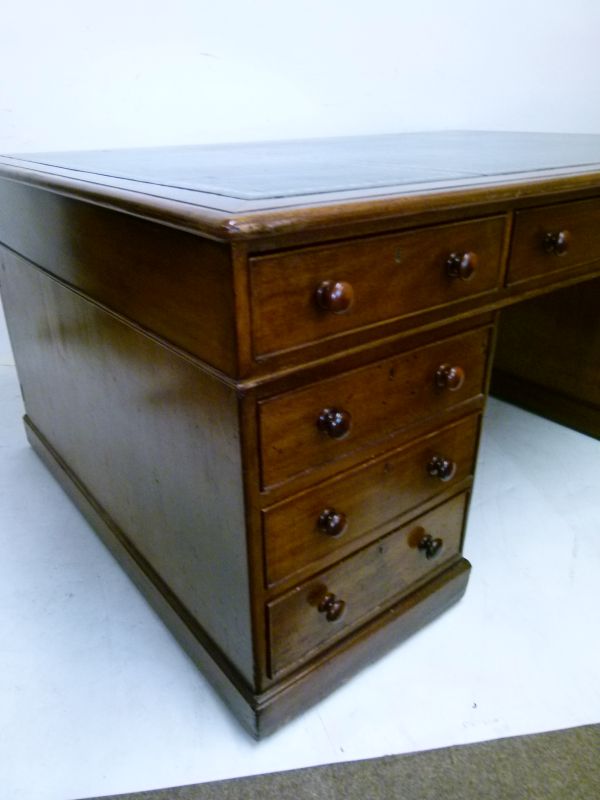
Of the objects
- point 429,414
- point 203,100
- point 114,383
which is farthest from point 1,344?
point 429,414

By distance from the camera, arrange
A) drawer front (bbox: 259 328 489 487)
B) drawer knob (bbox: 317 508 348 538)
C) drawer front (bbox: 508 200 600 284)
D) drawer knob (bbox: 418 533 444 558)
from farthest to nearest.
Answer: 1. drawer knob (bbox: 418 533 444 558)
2. drawer front (bbox: 508 200 600 284)
3. drawer knob (bbox: 317 508 348 538)
4. drawer front (bbox: 259 328 489 487)

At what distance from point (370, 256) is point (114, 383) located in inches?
20.2

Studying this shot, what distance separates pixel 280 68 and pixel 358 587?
1552 millimetres

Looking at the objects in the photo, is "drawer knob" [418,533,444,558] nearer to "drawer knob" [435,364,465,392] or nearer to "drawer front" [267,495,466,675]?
"drawer front" [267,495,466,675]

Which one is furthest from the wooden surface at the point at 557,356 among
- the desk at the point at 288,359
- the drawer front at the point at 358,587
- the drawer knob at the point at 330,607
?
the drawer knob at the point at 330,607

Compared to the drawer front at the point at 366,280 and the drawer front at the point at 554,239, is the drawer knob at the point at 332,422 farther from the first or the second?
the drawer front at the point at 554,239

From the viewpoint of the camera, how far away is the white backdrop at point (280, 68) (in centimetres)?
170

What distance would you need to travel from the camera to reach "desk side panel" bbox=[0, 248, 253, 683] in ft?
2.70

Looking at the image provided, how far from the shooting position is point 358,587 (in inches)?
40.1

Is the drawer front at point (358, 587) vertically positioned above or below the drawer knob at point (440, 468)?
below

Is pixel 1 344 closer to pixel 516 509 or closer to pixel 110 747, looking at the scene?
pixel 110 747

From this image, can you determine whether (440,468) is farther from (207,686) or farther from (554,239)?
(207,686)

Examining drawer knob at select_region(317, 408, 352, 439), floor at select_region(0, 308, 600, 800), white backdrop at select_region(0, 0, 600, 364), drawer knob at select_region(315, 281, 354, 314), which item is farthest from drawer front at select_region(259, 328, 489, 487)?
white backdrop at select_region(0, 0, 600, 364)

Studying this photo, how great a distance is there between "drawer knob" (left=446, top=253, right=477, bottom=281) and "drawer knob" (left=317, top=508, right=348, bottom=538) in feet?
1.20
